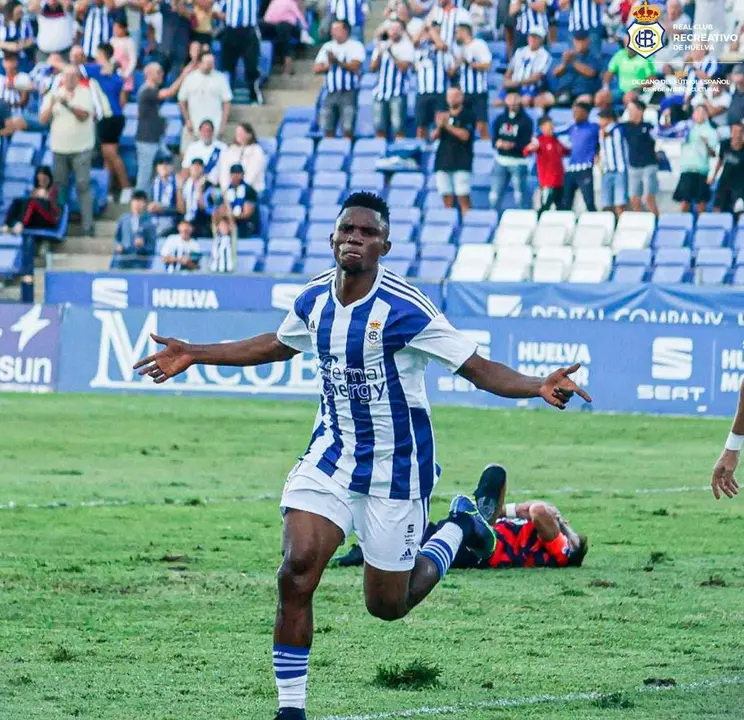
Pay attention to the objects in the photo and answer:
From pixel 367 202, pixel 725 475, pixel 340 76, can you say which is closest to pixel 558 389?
pixel 367 202

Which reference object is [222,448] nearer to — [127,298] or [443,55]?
[127,298]

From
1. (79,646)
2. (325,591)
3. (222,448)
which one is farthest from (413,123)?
(79,646)

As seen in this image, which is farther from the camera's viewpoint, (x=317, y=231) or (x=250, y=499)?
(x=317, y=231)

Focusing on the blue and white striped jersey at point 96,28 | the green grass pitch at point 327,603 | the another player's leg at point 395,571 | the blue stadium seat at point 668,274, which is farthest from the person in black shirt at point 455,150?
the another player's leg at point 395,571

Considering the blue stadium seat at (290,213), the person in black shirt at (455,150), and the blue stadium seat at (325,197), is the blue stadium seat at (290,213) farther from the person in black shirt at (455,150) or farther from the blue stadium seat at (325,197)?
the person in black shirt at (455,150)

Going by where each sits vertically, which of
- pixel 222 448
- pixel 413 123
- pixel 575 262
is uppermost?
pixel 413 123

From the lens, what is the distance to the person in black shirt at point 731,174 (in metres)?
24.6

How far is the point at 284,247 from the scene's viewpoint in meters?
27.8

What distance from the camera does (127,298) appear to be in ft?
86.2

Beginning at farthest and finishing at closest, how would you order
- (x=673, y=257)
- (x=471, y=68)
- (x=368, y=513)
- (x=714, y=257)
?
(x=471, y=68), (x=673, y=257), (x=714, y=257), (x=368, y=513)

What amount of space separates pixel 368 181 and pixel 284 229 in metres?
1.64

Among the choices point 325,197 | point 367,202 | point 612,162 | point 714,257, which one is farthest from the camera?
point 325,197

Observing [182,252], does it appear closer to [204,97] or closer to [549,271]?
[204,97]

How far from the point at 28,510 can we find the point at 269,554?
2.94m
